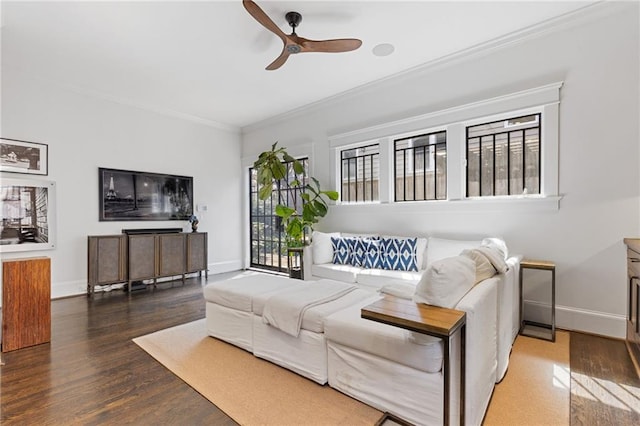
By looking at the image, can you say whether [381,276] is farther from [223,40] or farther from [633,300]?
[223,40]

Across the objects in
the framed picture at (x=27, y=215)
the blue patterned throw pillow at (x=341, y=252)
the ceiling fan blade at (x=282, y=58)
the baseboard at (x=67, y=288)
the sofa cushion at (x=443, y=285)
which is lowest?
the baseboard at (x=67, y=288)

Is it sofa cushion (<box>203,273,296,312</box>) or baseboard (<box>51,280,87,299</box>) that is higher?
sofa cushion (<box>203,273,296,312</box>)

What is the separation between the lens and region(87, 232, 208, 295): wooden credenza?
441 centimetres

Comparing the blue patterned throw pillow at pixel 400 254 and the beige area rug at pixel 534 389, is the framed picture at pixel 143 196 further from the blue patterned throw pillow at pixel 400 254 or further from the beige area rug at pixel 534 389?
the beige area rug at pixel 534 389

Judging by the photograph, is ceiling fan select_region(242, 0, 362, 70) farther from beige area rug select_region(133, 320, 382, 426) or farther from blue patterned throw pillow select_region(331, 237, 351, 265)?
beige area rug select_region(133, 320, 382, 426)

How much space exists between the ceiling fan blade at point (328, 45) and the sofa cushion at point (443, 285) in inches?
85.9

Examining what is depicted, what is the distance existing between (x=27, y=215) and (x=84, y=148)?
120cm

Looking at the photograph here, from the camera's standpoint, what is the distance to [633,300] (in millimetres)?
2459

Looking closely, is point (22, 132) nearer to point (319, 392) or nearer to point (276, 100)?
point (276, 100)

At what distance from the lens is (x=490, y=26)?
3129 mm

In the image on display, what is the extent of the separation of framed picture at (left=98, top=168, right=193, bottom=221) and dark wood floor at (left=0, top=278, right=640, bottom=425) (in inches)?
82.2

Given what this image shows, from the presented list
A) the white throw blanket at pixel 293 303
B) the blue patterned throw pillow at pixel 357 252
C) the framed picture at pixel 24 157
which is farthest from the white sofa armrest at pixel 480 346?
the framed picture at pixel 24 157

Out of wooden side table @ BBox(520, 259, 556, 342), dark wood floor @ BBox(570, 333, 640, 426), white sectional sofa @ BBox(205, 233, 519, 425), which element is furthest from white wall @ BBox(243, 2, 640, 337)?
white sectional sofa @ BBox(205, 233, 519, 425)

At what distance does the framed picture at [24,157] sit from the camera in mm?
3902
